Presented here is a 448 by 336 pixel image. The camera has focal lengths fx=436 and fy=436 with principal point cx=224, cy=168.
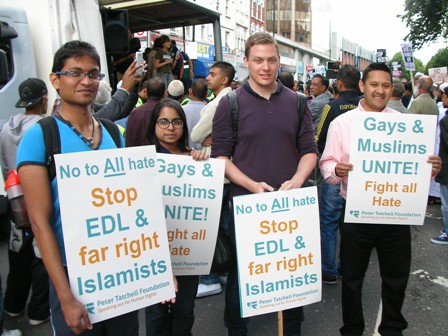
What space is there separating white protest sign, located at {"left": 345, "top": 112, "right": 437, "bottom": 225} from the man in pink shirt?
0.35 feet

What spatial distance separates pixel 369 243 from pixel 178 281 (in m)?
1.37

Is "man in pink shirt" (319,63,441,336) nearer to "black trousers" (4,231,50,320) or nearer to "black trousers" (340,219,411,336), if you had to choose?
"black trousers" (340,219,411,336)

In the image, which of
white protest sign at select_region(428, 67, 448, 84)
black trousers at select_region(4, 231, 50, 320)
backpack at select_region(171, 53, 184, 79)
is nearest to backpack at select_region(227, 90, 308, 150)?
black trousers at select_region(4, 231, 50, 320)

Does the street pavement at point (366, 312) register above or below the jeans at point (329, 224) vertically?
below

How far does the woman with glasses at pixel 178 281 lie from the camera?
9.15 feet

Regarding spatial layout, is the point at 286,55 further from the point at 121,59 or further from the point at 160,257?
the point at 160,257

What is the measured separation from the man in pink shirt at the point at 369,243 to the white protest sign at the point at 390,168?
0.11 m

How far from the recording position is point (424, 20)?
28234 millimetres

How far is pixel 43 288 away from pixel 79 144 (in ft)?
7.16

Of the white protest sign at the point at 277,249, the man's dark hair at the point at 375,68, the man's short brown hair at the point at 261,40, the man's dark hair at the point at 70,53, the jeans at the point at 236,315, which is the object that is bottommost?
the jeans at the point at 236,315

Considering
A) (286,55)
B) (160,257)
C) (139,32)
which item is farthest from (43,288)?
(286,55)

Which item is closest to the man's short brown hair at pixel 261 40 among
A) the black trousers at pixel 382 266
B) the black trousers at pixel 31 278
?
the black trousers at pixel 382 266

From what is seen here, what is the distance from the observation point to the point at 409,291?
4.33m

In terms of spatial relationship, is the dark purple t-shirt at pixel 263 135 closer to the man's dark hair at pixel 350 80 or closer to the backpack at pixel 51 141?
the backpack at pixel 51 141
